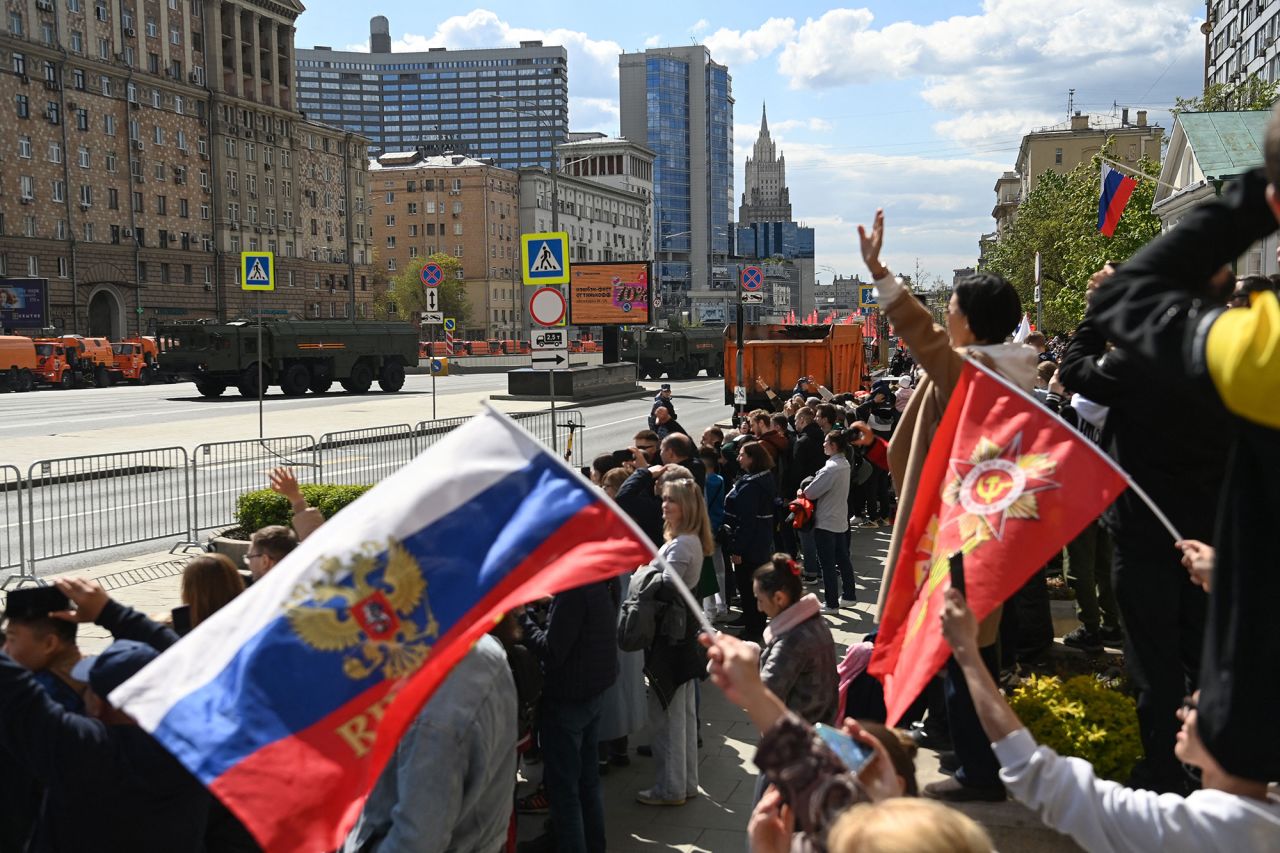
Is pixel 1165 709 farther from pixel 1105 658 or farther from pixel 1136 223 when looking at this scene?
pixel 1136 223

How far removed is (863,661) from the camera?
522cm

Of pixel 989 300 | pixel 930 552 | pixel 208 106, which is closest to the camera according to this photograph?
pixel 930 552

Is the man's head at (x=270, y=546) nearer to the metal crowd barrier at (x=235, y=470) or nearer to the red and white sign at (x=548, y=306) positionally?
the red and white sign at (x=548, y=306)

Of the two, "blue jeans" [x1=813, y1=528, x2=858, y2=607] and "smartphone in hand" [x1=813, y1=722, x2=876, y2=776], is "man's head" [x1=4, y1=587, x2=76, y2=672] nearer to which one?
"smartphone in hand" [x1=813, y1=722, x2=876, y2=776]

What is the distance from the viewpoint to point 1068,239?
46.3 metres

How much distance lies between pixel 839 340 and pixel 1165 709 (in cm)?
2450

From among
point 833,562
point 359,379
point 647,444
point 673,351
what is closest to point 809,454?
point 833,562

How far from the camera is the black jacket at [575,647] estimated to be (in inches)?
224

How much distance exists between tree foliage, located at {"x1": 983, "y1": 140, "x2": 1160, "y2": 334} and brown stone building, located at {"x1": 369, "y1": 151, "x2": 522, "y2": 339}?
70206 mm

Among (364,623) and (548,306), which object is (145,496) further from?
(364,623)

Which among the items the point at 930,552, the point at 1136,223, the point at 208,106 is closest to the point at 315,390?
the point at 1136,223

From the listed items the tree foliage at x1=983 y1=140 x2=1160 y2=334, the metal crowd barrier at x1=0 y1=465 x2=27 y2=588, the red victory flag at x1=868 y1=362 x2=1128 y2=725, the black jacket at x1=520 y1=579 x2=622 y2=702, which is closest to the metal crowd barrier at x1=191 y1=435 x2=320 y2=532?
the metal crowd barrier at x1=0 y1=465 x2=27 y2=588

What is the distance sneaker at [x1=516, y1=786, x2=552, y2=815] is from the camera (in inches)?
261

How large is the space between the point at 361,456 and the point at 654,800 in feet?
35.1
